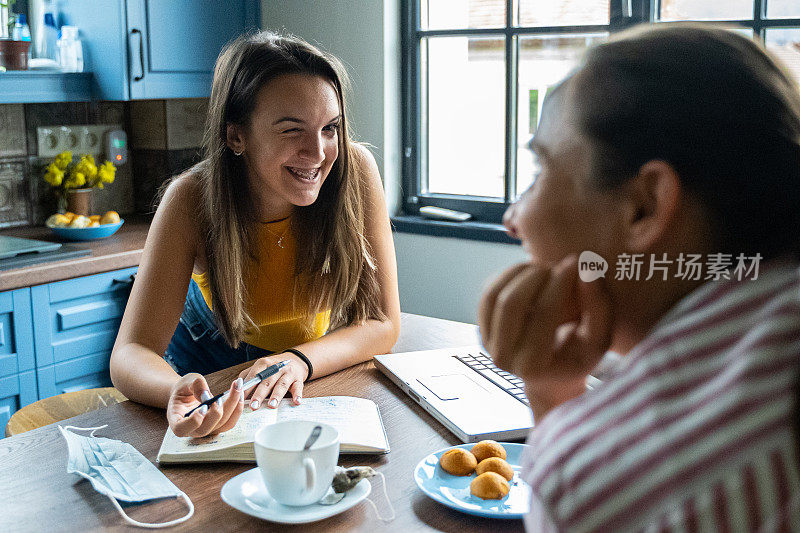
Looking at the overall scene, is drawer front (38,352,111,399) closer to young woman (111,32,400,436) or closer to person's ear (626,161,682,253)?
young woman (111,32,400,436)

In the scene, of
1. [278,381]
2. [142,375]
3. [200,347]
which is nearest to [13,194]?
[200,347]

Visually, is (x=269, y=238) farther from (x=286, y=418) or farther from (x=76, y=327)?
(x=76, y=327)

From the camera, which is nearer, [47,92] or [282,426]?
[282,426]

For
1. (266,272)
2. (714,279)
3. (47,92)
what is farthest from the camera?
(47,92)

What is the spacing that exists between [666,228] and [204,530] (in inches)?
24.0

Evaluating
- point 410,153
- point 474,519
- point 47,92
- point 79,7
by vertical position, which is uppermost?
point 79,7

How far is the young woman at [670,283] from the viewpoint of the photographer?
1.18 feet

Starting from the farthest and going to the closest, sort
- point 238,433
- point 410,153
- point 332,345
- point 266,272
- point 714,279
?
point 410,153
point 266,272
point 332,345
point 238,433
point 714,279

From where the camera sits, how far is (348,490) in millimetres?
885

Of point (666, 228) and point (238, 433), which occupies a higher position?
point (666, 228)

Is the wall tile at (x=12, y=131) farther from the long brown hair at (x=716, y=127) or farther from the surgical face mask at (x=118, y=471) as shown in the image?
the long brown hair at (x=716, y=127)

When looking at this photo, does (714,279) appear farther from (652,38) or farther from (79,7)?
(79,7)

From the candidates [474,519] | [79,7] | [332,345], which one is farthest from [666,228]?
[79,7]

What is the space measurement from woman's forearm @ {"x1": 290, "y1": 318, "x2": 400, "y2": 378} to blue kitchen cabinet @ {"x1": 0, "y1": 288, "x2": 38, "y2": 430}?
4.32 feet
